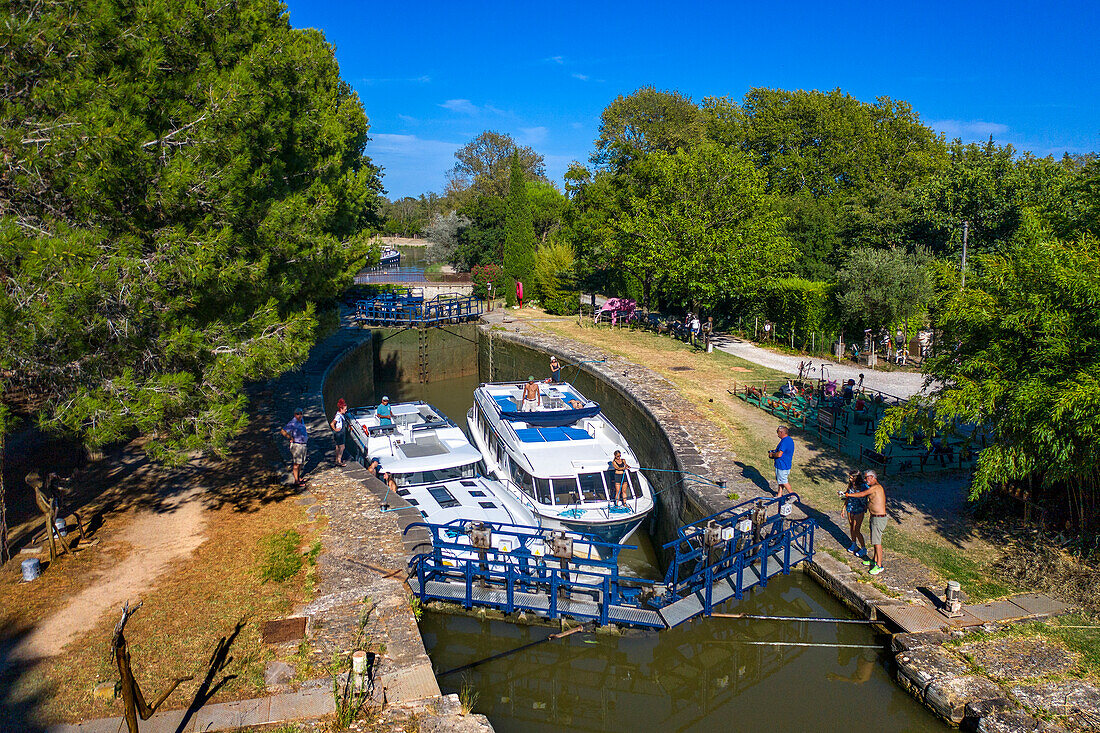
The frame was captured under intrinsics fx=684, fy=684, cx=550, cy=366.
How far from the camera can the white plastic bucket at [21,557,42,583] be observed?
30.6 ft

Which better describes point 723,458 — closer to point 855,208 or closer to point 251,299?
point 251,299

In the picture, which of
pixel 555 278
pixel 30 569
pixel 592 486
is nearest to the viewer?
pixel 30 569

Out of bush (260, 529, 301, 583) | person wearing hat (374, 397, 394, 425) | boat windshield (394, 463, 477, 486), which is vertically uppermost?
person wearing hat (374, 397, 394, 425)

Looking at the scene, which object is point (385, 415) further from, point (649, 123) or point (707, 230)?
point (649, 123)

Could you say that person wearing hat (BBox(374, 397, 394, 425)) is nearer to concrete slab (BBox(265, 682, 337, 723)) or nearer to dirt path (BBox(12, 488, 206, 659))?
dirt path (BBox(12, 488, 206, 659))

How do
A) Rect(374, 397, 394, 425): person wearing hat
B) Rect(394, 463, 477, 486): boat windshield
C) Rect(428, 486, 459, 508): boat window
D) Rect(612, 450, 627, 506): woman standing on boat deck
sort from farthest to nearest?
Rect(374, 397, 394, 425): person wearing hat, Rect(394, 463, 477, 486): boat windshield, Rect(428, 486, 459, 508): boat window, Rect(612, 450, 627, 506): woman standing on boat deck

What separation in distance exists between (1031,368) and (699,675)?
20.1 ft

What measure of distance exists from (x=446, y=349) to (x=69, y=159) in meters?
24.5

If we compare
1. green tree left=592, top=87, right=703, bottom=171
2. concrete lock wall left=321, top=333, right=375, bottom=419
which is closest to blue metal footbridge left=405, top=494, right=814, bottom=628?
concrete lock wall left=321, top=333, right=375, bottom=419

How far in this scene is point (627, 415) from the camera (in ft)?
66.2

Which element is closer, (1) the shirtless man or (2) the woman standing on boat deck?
(1) the shirtless man

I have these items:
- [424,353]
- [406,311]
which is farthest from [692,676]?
[406,311]

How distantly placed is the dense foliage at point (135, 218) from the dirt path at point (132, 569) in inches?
72.3

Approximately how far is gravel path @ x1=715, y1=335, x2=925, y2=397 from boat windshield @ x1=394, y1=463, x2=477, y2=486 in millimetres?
11555
